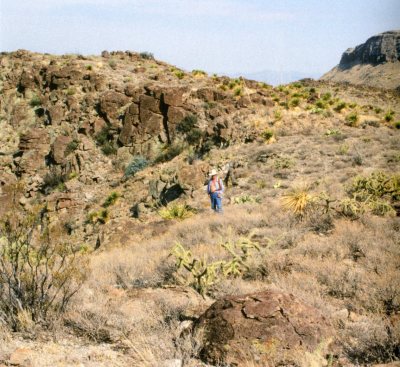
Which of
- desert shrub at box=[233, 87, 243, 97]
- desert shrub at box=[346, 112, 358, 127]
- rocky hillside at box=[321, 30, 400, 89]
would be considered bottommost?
desert shrub at box=[346, 112, 358, 127]

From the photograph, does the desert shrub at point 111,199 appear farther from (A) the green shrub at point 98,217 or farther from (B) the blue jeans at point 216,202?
(B) the blue jeans at point 216,202

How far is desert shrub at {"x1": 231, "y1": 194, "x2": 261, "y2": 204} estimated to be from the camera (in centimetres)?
1185

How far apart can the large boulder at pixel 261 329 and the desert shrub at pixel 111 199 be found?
13.7 metres

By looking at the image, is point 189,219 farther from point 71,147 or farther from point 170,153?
point 71,147

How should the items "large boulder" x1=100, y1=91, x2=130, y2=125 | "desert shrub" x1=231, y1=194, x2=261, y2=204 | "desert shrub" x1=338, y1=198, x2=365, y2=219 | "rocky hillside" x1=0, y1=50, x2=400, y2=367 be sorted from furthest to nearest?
"large boulder" x1=100, y1=91, x2=130, y2=125 → "desert shrub" x1=231, y1=194, x2=261, y2=204 → "desert shrub" x1=338, y1=198, x2=365, y2=219 → "rocky hillside" x1=0, y1=50, x2=400, y2=367

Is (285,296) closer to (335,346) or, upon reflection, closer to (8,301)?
(335,346)

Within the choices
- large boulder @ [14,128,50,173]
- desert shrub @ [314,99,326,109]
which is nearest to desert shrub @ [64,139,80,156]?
large boulder @ [14,128,50,173]

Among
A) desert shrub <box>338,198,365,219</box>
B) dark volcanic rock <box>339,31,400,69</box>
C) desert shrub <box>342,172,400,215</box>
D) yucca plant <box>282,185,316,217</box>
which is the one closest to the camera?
desert shrub <box>338,198,365,219</box>

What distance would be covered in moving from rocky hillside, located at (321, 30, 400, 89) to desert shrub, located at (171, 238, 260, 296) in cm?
6873

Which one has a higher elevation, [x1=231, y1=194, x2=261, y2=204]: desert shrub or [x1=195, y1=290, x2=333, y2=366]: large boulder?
[x1=195, y1=290, x2=333, y2=366]: large boulder

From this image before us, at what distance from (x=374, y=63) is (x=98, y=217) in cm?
8928

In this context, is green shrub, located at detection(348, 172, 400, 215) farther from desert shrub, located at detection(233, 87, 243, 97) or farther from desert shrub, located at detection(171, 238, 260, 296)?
desert shrub, located at detection(233, 87, 243, 97)

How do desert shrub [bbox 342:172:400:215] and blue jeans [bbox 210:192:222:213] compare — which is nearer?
desert shrub [bbox 342:172:400:215]

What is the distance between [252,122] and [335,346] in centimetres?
1692
